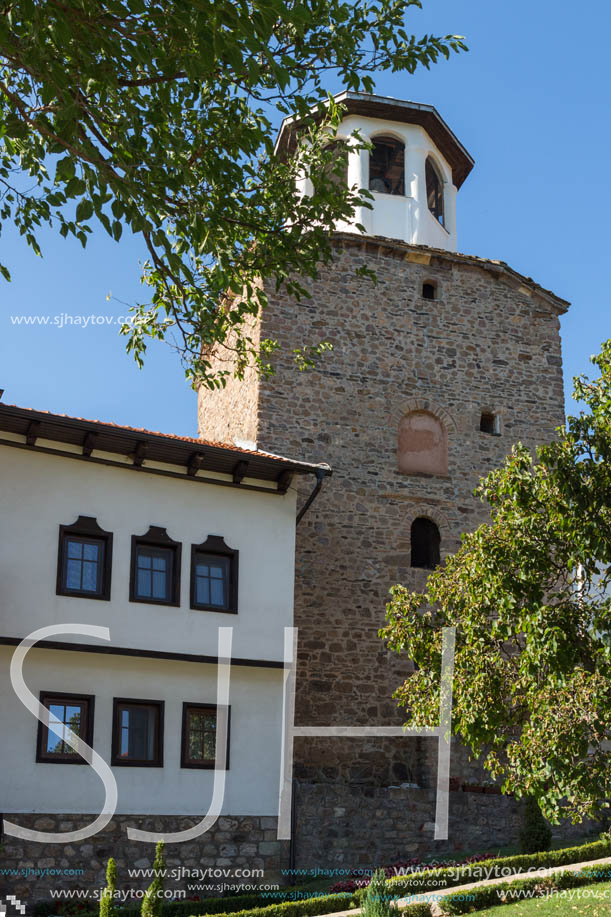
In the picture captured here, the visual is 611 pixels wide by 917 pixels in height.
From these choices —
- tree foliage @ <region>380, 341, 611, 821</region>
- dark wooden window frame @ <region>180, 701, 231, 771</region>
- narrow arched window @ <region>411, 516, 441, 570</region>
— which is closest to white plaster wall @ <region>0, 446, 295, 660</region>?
dark wooden window frame @ <region>180, 701, 231, 771</region>

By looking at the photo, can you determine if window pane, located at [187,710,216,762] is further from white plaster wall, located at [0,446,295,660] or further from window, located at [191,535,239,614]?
window, located at [191,535,239,614]

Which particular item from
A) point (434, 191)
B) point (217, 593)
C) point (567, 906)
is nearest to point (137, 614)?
point (217, 593)

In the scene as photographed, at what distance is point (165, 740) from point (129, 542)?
2964 mm

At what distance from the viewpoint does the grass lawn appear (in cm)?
1080

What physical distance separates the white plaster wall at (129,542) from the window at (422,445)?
436 cm

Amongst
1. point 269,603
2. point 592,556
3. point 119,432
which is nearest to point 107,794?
point 269,603

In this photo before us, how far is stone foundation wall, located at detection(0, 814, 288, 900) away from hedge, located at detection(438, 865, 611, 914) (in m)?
4.15

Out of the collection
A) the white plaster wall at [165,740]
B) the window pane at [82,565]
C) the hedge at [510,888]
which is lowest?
the hedge at [510,888]

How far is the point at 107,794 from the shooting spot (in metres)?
14.6

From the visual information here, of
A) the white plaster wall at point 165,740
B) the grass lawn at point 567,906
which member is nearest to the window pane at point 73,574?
the white plaster wall at point 165,740

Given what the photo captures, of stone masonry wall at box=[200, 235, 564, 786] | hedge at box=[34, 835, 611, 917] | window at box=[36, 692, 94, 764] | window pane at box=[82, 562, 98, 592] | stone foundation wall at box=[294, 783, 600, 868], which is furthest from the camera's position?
stone masonry wall at box=[200, 235, 564, 786]

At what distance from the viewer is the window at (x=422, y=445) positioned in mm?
21219

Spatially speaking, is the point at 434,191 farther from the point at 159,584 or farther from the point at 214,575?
the point at 159,584

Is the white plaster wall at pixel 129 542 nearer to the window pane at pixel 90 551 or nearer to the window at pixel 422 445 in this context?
the window pane at pixel 90 551
